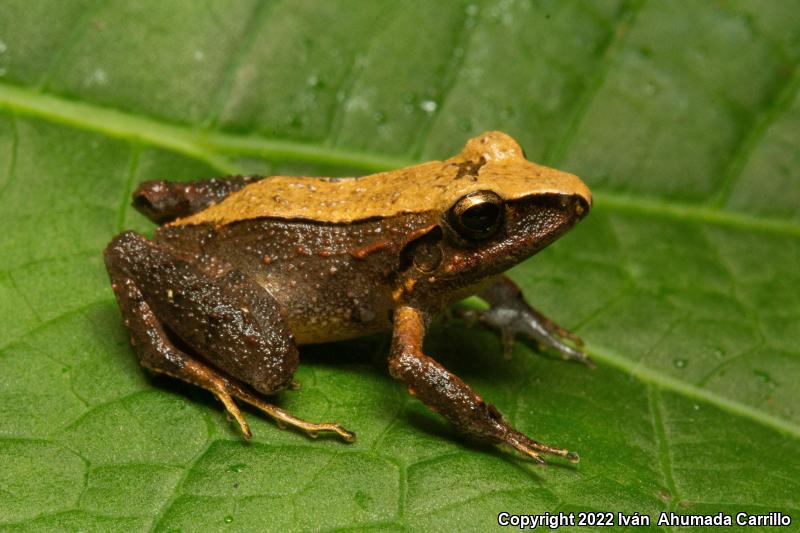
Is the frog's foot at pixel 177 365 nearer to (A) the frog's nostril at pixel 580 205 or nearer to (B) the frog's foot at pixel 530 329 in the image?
(B) the frog's foot at pixel 530 329

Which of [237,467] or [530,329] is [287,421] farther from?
[530,329]

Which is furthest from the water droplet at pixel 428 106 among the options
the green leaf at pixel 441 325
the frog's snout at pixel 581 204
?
the frog's snout at pixel 581 204

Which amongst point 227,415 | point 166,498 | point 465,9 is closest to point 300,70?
point 465,9

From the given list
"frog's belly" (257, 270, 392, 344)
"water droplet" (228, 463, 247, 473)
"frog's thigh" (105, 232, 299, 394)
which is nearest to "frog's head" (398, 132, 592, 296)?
"frog's belly" (257, 270, 392, 344)

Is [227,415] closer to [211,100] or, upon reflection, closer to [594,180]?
[211,100]

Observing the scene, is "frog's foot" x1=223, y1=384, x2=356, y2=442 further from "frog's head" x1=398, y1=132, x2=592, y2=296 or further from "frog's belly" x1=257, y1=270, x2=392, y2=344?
"frog's head" x1=398, y1=132, x2=592, y2=296
